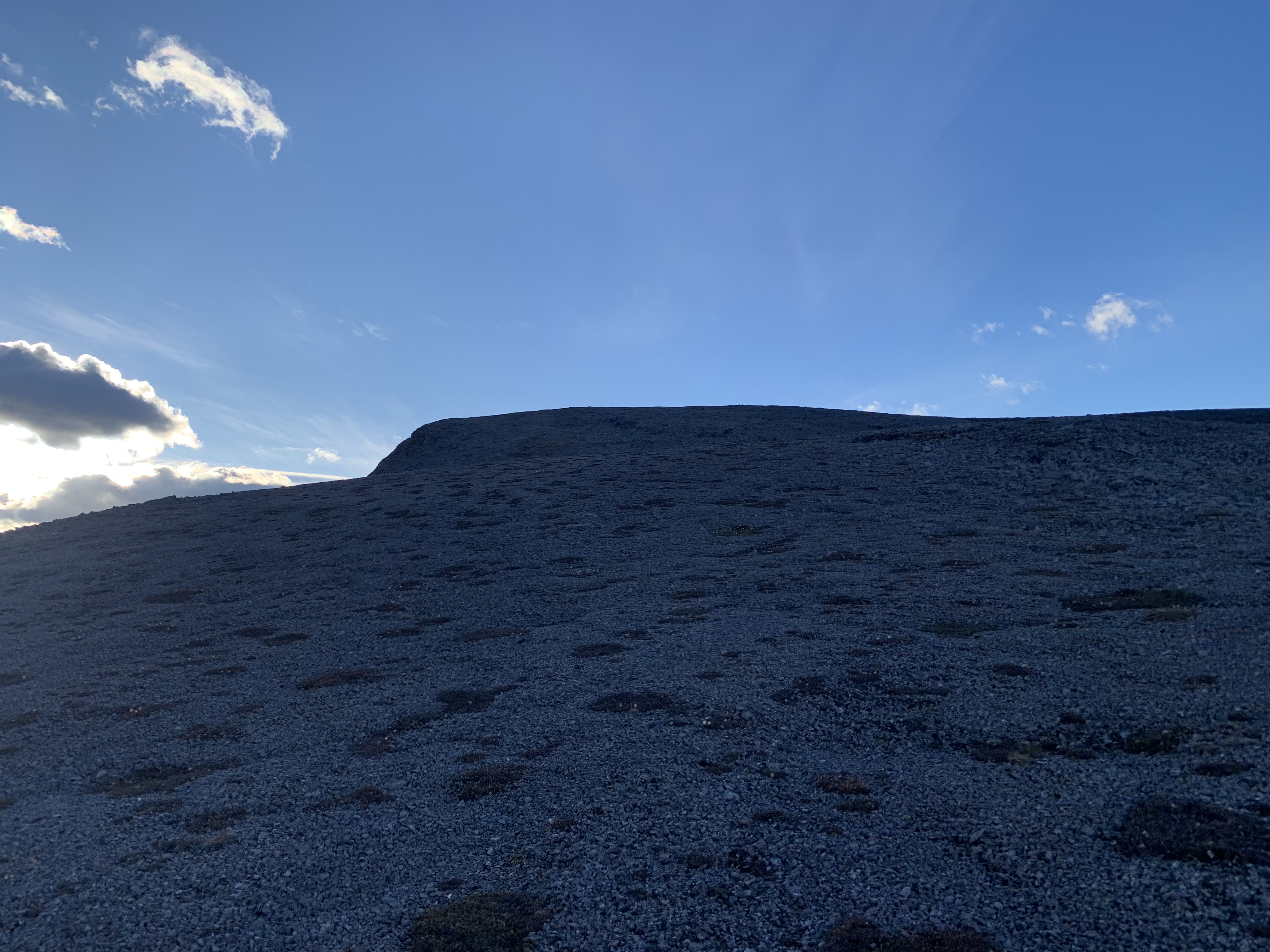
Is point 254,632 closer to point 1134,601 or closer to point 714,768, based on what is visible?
point 714,768

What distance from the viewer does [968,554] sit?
126ft

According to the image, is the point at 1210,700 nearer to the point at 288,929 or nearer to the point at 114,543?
the point at 288,929

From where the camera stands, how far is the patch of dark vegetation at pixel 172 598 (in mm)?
39531

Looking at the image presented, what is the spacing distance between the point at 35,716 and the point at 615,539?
29649 millimetres

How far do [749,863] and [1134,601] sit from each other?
22.9m

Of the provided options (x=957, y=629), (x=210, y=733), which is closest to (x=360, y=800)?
(x=210, y=733)

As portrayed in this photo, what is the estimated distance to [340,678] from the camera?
26484 millimetres

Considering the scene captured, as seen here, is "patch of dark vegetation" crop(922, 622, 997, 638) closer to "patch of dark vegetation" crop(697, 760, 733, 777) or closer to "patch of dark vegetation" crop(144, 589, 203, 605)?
"patch of dark vegetation" crop(697, 760, 733, 777)

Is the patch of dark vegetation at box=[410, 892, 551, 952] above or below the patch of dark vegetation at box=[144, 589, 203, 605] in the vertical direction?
below

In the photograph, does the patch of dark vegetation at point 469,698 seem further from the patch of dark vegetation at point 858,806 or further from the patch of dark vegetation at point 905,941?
the patch of dark vegetation at point 905,941

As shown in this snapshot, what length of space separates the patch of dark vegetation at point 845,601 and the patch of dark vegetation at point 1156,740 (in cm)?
1376

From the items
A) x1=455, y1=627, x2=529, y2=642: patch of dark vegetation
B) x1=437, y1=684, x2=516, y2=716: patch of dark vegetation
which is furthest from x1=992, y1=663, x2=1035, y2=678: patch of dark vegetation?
x1=455, y1=627, x2=529, y2=642: patch of dark vegetation

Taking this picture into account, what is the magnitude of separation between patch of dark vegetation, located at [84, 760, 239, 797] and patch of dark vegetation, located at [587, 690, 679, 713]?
9.84m

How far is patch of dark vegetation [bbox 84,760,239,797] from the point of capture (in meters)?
18.2
